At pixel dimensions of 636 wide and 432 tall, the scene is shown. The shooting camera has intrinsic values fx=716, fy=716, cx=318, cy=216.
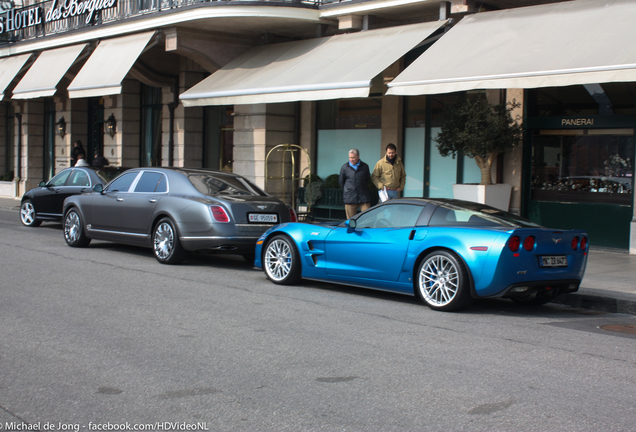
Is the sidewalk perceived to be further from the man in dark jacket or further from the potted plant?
the man in dark jacket

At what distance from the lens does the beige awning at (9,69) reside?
78.2ft

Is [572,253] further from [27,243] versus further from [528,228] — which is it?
[27,243]

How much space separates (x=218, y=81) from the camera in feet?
56.9

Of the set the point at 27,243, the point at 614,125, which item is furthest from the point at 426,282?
the point at 27,243

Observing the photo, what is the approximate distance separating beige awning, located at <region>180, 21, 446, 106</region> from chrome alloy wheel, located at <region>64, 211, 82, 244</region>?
15.3ft

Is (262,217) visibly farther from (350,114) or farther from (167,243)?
(350,114)

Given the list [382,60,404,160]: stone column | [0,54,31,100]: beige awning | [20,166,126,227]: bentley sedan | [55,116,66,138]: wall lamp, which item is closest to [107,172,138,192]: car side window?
[20,166,126,227]: bentley sedan

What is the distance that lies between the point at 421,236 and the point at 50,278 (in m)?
4.83

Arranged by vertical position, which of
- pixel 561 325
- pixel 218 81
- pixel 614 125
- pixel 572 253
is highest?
pixel 218 81

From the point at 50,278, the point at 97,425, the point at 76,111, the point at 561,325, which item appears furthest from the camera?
the point at 76,111

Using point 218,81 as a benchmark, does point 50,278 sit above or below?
below

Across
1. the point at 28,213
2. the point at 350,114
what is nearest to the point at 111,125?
the point at 28,213

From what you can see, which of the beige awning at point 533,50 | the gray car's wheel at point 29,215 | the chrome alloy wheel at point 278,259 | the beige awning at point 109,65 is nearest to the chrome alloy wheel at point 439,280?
the chrome alloy wheel at point 278,259

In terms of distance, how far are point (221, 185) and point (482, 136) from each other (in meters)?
4.91
